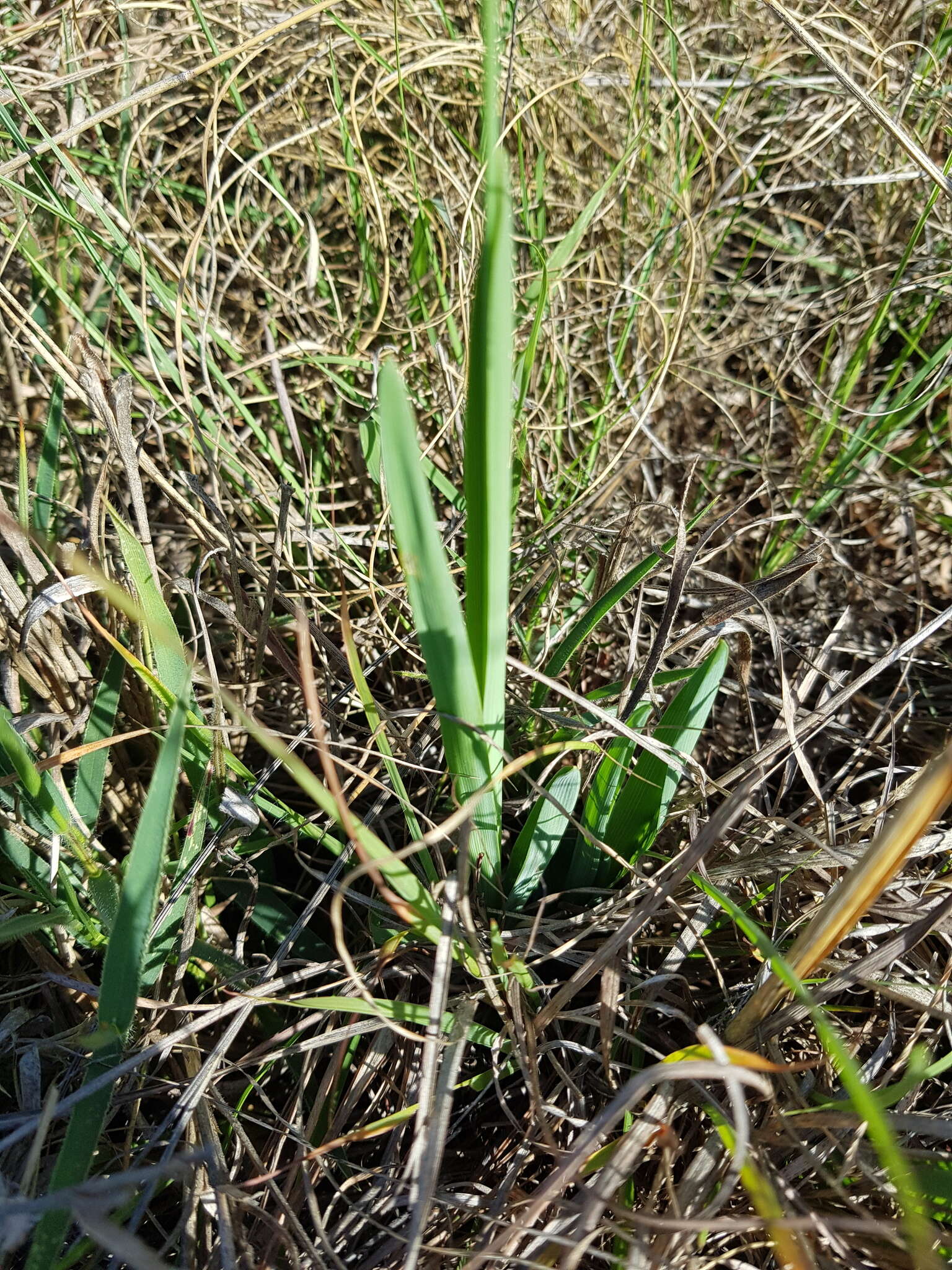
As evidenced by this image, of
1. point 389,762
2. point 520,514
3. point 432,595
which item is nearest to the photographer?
point 432,595

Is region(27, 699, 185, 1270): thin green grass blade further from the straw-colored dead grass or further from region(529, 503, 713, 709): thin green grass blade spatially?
region(529, 503, 713, 709): thin green grass blade

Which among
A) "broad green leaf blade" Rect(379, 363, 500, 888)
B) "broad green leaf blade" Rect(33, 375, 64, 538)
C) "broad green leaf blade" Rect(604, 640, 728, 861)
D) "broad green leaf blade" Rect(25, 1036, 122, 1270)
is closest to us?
"broad green leaf blade" Rect(379, 363, 500, 888)

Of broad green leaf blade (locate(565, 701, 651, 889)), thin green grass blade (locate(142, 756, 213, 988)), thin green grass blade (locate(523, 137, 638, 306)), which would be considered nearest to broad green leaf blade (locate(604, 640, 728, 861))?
broad green leaf blade (locate(565, 701, 651, 889))

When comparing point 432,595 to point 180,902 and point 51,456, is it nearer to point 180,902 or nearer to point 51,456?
point 180,902

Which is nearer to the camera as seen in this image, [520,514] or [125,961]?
[125,961]

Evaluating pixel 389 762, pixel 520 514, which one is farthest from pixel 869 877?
pixel 520 514

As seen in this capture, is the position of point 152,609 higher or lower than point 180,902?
higher

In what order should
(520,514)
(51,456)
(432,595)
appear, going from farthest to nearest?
(520,514), (51,456), (432,595)
